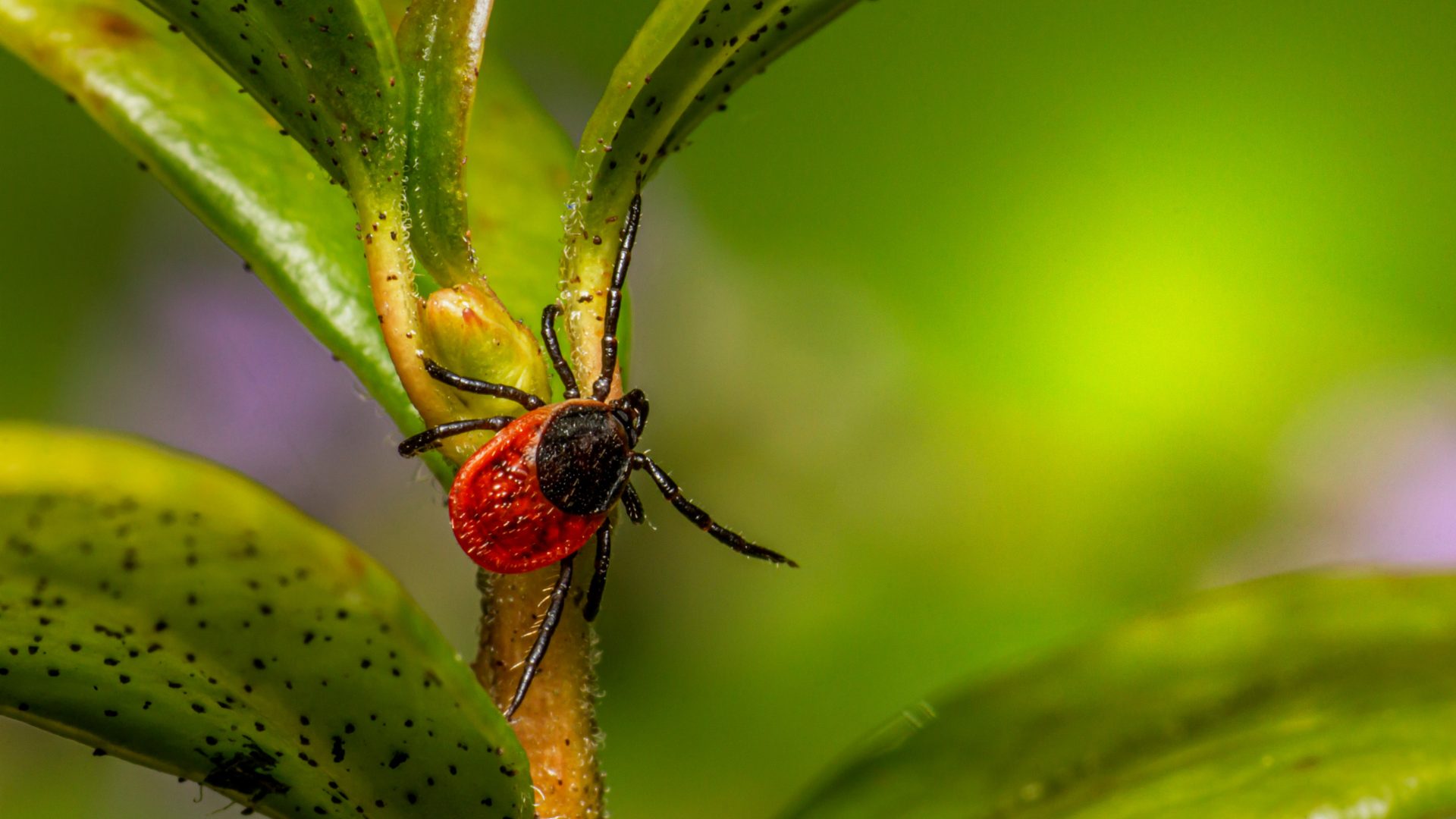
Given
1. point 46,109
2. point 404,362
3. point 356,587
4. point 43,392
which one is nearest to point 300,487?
point 43,392

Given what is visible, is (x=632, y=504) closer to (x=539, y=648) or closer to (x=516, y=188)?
(x=516, y=188)

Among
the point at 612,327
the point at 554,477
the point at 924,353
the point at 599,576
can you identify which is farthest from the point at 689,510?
the point at 924,353

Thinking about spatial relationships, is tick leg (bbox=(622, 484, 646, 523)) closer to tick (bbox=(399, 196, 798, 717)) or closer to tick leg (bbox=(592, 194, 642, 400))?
tick (bbox=(399, 196, 798, 717))

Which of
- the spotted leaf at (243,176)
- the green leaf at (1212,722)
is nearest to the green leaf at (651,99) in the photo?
the spotted leaf at (243,176)

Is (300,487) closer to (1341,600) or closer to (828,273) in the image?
(828,273)

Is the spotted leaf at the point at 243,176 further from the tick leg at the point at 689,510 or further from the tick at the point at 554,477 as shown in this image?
the tick leg at the point at 689,510

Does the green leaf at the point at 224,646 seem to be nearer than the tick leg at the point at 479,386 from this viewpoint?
Yes

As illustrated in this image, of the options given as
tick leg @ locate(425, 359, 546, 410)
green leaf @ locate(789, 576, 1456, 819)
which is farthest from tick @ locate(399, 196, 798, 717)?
green leaf @ locate(789, 576, 1456, 819)
